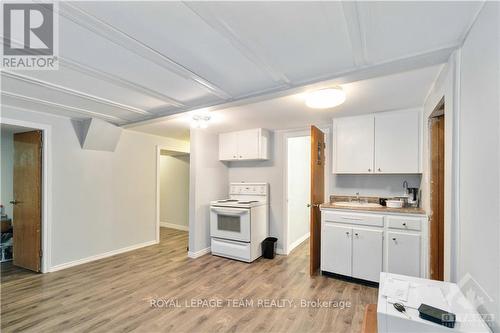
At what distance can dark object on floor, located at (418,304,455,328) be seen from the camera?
1.09 meters

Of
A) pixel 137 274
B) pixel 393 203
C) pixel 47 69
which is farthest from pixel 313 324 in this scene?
pixel 47 69

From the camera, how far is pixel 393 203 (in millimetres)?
2959

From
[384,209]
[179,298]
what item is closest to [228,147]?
[179,298]

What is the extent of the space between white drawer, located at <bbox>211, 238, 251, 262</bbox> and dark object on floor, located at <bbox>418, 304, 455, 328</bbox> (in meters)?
2.69

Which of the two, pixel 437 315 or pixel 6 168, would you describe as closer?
pixel 437 315

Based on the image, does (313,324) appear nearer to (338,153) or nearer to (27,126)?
(338,153)

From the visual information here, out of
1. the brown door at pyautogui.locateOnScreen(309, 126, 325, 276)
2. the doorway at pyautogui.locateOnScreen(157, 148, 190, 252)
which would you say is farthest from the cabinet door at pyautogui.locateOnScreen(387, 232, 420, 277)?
the doorway at pyautogui.locateOnScreen(157, 148, 190, 252)

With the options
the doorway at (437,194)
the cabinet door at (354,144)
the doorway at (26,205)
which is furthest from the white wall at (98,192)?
the doorway at (437,194)

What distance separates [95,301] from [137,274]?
709 mm

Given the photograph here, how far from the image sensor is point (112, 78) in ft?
6.80

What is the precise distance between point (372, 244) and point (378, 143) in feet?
4.19

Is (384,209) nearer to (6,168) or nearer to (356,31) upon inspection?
(356,31)

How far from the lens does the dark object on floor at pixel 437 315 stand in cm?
109

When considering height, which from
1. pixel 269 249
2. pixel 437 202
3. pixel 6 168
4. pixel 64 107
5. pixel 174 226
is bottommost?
pixel 174 226
